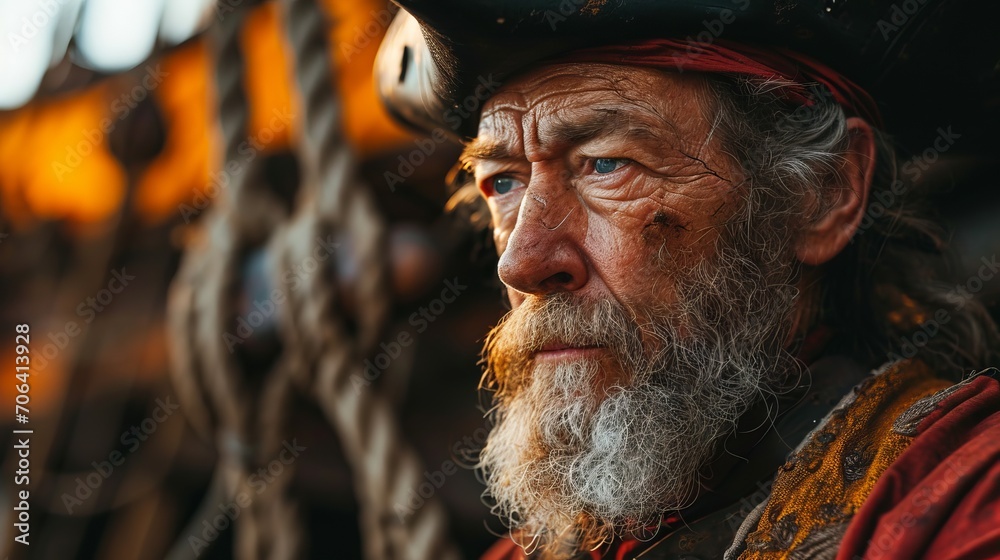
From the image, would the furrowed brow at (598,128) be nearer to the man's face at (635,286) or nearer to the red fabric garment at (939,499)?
the man's face at (635,286)

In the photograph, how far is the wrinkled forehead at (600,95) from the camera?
3.81 ft

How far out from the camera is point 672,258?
1.17 m

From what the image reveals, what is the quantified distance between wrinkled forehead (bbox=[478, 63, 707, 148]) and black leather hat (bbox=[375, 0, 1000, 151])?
36mm

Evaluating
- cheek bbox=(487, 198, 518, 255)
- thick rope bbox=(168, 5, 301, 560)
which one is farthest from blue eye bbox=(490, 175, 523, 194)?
thick rope bbox=(168, 5, 301, 560)

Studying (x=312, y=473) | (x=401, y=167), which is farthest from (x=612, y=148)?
(x=312, y=473)

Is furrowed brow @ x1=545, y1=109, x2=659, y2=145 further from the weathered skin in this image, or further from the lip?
the lip

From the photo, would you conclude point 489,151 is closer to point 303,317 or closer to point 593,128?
point 593,128

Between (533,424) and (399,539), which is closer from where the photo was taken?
(533,424)

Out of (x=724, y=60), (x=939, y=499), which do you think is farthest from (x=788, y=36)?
(x=939, y=499)

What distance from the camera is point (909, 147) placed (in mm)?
1378

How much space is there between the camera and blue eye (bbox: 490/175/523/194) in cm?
132

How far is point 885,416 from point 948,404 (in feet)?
0.30

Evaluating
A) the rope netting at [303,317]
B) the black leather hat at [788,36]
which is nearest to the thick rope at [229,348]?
the rope netting at [303,317]

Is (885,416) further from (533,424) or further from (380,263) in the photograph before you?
(380,263)
